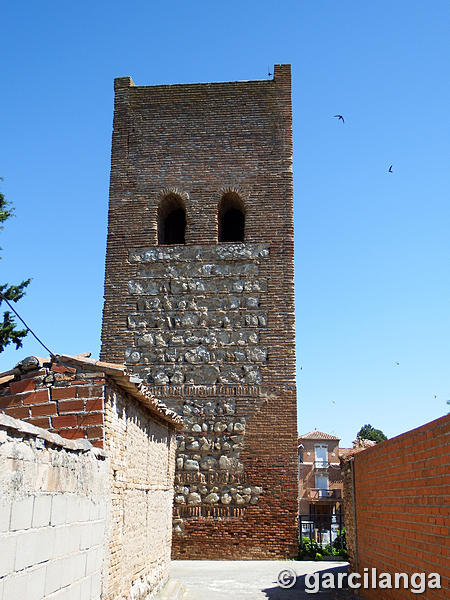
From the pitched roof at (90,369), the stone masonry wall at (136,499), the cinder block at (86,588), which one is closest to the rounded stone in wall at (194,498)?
the stone masonry wall at (136,499)

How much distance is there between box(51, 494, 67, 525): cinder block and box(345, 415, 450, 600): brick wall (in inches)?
109

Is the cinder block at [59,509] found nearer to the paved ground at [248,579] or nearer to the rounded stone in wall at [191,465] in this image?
the paved ground at [248,579]

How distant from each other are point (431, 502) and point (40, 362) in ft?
12.2

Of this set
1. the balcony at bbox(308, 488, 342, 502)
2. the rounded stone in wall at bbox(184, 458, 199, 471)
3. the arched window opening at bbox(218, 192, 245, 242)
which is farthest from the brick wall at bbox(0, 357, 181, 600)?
the balcony at bbox(308, 488, 342, 502)

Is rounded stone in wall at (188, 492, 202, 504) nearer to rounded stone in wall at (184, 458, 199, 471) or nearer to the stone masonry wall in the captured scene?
rounded stone in wall at (184, 458, 199, 471)

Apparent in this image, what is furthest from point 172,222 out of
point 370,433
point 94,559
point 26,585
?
point 370,433

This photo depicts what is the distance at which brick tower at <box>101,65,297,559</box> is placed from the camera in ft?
42.2

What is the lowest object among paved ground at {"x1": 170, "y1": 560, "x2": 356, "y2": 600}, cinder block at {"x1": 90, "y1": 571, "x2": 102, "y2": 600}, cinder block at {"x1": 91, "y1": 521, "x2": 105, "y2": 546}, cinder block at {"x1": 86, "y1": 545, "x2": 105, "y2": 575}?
paved ground at {"x1": 170, "y1": 560, "x2": 356, "y2": 600}

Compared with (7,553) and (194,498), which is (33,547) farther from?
(194,498)

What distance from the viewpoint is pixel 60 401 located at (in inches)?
237

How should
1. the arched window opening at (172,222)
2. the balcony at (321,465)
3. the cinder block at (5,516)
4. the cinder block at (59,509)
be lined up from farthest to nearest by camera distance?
the balcony at (321,465) < the arched window opening at (172,222) < the cinder block at (59,509) < the cinder block at (5,516)

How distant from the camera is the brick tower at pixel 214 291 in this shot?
12867mm

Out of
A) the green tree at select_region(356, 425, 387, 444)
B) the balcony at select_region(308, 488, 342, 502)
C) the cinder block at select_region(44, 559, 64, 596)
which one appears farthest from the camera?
the green tree at select_region(356, 425, 387, 444)

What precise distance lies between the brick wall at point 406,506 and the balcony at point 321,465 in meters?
32.4
